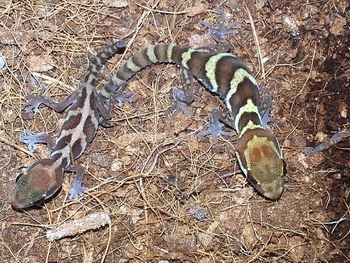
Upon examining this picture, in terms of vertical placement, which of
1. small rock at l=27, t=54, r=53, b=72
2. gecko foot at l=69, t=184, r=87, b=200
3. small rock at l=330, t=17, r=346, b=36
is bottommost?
gecko foot at l=69, t=184, r=87, b=200

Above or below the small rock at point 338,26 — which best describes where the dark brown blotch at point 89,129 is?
below

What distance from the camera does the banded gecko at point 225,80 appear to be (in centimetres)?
518

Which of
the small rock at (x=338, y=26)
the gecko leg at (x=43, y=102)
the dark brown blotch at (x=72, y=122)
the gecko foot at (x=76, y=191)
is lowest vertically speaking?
the gecko foot at (x=76, y=191)

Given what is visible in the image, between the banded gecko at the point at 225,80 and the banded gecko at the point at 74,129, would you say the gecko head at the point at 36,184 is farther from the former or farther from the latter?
the banded gecko at the point at 225,80

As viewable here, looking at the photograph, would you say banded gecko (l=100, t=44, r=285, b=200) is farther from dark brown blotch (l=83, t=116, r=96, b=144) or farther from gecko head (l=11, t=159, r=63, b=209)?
gecko head (l=11, t=159, r=63, b=209)

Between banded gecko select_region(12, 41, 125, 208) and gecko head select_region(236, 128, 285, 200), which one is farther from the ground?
banded gecko select_region(12, 41, 125, 208)

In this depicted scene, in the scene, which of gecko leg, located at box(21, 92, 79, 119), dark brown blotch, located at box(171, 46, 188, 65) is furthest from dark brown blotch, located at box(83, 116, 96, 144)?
dark brown blotch, located at box(171, 46, 188, 65)

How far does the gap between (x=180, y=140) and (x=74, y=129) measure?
92cm

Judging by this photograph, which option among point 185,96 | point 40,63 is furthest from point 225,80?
point 40,63

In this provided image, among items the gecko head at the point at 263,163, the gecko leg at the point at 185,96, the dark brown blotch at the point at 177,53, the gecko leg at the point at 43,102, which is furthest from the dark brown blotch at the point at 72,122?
the gecko head at the point at 263,163

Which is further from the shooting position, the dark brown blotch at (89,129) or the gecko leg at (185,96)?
the gecko leg at (185,96)

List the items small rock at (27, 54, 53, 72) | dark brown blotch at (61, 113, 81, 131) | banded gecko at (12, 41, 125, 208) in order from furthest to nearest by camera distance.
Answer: small rock at (27, 54, 53, 72) → dark brown blotch at (61, 113, 81, 131) → banded gecko at (12, 41, 125, 208)

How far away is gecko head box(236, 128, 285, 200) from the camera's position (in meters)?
4.94

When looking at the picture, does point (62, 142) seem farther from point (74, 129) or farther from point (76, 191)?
point (76, 191)
